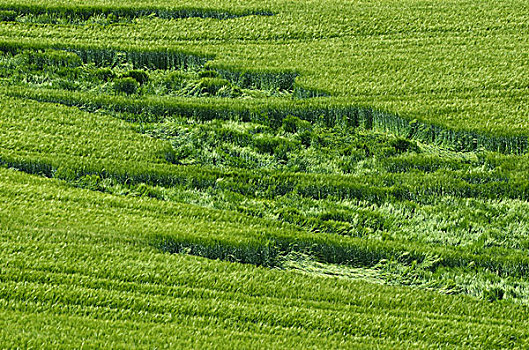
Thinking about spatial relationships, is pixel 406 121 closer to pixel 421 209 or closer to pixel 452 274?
pixel 421 209

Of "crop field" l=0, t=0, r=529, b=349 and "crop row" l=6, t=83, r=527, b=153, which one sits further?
"crop row" l=6, t=83, r=527, b=153

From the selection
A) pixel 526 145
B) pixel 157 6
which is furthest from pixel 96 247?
pixel 157 6

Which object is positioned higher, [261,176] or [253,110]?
[253,110]

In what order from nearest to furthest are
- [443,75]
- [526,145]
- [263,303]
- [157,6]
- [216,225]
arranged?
[263,303]
[216,225]
[526,145]
[443,75]
[157,6]

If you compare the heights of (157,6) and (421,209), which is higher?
(157,6)

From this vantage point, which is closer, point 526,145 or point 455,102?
point 526,145

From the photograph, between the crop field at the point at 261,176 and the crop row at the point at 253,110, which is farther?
the crop row at the point at 253,110

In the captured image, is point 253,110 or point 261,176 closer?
point 261,176

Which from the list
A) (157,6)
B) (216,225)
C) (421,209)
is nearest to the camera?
(216,225)
